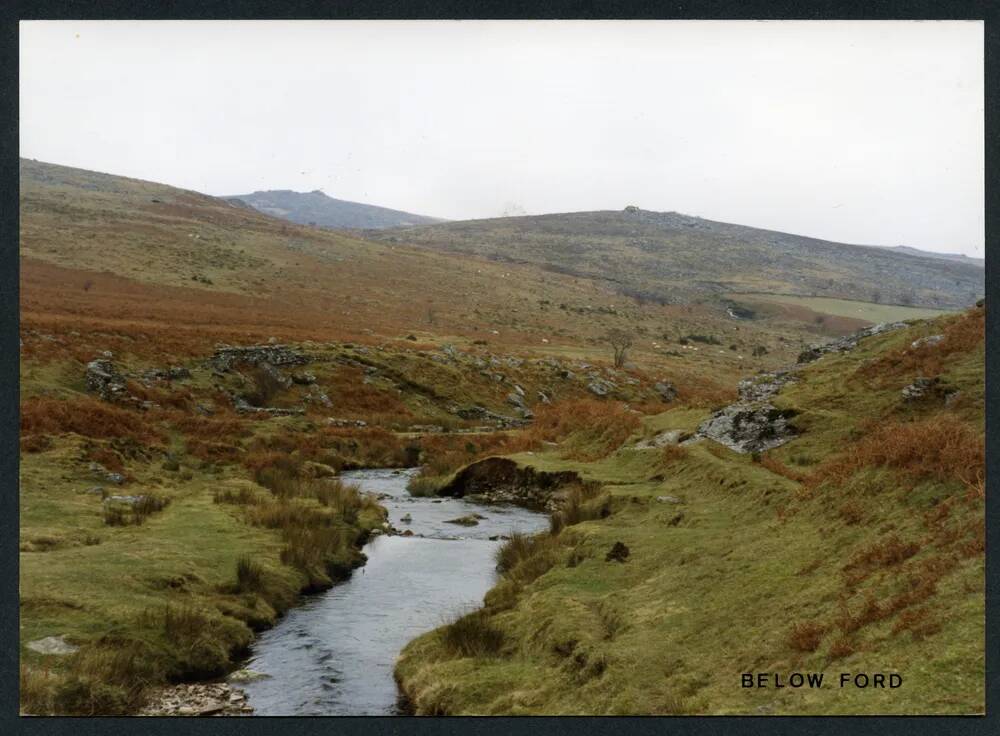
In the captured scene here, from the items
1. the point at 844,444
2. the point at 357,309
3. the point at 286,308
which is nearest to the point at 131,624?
the point at 844,444

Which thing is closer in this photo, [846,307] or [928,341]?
[928,341]

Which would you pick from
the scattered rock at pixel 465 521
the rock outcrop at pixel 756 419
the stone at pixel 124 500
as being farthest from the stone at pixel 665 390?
the stone at pixel 124 500

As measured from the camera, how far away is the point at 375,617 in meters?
17.5

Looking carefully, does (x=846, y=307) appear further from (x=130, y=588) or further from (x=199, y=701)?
(x=199, y=701)

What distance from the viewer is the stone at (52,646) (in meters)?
12.9

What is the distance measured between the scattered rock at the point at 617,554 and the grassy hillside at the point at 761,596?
96 millimetres

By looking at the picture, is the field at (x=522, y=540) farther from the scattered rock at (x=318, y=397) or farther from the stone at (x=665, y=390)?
the stone at (x=665, y=390)

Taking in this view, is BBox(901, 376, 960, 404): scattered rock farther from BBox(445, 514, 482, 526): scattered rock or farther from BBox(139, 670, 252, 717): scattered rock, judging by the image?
BBox(139, 670, 252, 717): scattered rock

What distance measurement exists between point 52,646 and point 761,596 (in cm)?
1137

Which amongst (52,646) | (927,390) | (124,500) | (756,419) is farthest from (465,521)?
(52,646)

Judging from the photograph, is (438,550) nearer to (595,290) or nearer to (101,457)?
(101,457)

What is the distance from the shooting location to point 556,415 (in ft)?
153

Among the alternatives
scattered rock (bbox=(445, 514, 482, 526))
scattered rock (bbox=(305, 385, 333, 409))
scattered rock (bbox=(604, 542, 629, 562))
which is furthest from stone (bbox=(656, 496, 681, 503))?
scattered rock (bbox=(305, 385, 333, 409))

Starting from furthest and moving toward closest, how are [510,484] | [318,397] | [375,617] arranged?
[318,397], [510,484], [375,617]
